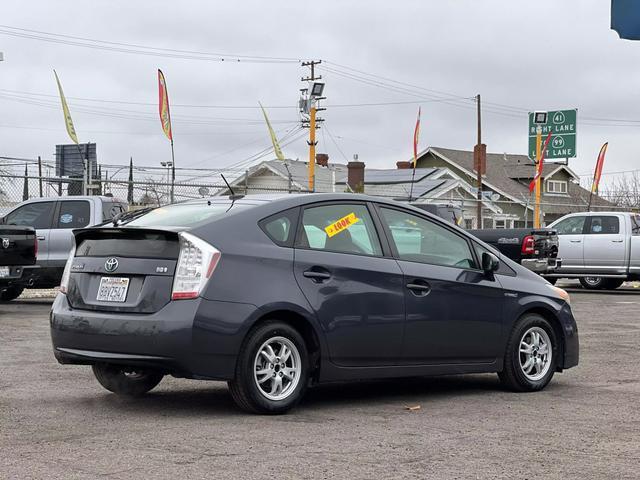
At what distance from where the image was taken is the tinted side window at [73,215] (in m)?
18.0

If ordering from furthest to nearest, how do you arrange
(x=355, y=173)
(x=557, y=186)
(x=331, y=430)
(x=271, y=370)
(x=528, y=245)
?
(x=557, y=186) < (x=355, y=173) < (x=528, y=245) < (x=271, y=370) < (x=331, y=430)

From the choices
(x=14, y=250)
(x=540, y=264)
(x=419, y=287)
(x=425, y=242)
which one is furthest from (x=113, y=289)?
(x=540, y=264)

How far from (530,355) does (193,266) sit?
330cm

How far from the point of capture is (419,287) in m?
7.87

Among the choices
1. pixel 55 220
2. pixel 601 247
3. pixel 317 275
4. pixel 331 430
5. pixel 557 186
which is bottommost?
pixel 331 430

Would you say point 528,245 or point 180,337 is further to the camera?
point 528,245

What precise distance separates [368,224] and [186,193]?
1666cm

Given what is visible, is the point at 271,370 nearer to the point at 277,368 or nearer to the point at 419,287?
the point at 277,368

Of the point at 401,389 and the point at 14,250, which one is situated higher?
the point at 14,250

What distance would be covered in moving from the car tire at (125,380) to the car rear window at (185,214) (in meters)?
1.14

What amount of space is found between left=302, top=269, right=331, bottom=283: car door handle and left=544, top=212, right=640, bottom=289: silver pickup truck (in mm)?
17018

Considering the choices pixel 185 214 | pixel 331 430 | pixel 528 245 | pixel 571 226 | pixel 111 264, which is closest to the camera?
pixel 331 430

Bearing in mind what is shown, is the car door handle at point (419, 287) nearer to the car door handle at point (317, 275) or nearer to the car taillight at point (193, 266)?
the car door handle at point (317, 275)

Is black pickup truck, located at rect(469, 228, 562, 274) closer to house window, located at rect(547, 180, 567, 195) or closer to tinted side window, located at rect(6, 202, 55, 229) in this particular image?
tinted side window, located at rect(6, 202, 55, 229)
